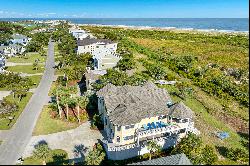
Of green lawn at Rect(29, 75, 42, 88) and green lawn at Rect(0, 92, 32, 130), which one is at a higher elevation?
green lawn at Rect(29, 75, 42, 88)

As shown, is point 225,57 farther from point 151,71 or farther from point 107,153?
point 107,153

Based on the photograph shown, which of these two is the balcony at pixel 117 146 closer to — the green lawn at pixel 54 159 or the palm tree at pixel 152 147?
the palm tree at pixel 152 147

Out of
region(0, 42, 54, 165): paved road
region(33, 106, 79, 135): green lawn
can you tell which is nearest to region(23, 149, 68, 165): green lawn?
region(0, 42, 54, 165): paved road

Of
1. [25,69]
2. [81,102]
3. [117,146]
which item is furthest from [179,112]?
[25,69]

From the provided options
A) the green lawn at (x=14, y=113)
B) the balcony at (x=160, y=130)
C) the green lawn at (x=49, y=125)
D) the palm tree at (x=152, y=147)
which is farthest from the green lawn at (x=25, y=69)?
the palm tree at (x=152, y=147)

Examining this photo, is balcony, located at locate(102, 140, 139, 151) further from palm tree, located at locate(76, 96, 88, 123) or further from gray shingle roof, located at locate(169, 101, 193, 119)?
palm tree, located at locate(76, 96, 88, 123)
